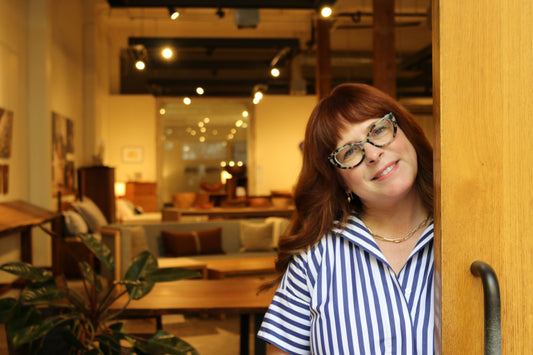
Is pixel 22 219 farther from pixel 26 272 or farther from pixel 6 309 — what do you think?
pixel 6 309

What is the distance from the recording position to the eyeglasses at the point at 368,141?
1287 mm

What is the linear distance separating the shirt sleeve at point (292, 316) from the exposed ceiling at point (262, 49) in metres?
9.94

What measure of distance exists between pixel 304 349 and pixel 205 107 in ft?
47.9

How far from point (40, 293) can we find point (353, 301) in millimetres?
1808

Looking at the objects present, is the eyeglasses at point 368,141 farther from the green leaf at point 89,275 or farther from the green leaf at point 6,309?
the green leaf at point 89,275

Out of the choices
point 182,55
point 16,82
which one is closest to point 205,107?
point 182,55

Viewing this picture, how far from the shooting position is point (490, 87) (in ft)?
2.61

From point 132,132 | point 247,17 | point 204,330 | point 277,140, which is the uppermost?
point 247,17

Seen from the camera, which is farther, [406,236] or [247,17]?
[247,17]

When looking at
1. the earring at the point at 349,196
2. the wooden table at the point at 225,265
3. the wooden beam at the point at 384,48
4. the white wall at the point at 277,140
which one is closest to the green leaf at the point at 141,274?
the earring at the point at 349,196

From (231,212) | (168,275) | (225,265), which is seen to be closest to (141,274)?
(168,275)

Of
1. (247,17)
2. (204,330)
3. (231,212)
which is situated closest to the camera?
(204,330)

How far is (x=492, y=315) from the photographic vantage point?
2.48 feet

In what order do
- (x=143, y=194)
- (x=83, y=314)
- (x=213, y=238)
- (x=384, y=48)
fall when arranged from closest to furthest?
1. (x=83, y=314)
2. (x=384, y=48)
3. (x=213, y=238)
4. (x=143, y=194)
